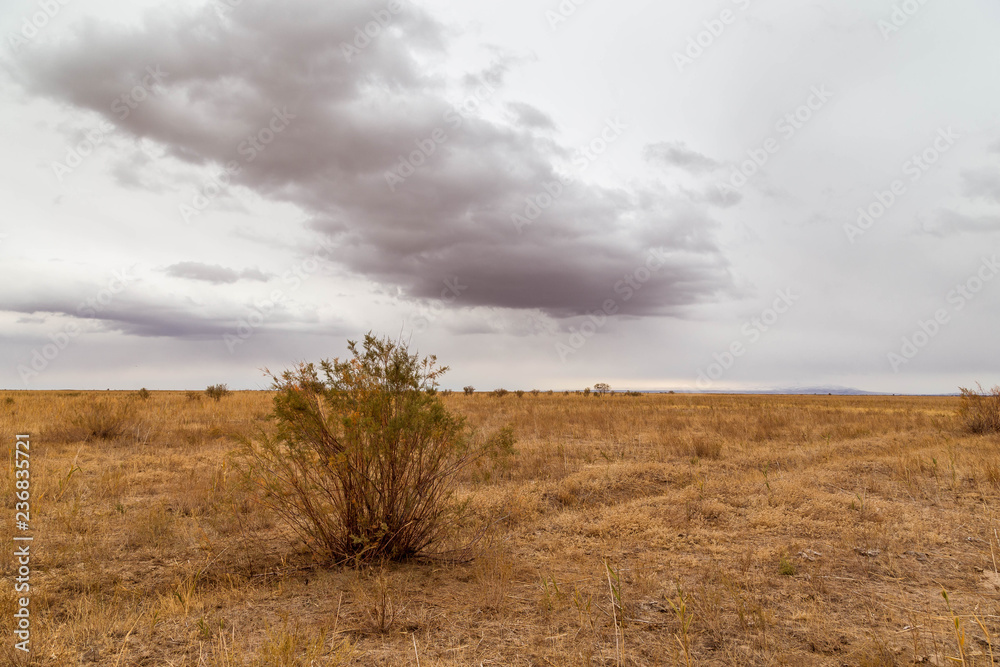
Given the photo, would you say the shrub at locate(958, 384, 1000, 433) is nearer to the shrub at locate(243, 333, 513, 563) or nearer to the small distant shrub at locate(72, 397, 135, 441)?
the shrub at locate(243, 333, 513, 563)

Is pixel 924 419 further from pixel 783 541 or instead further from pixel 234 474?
pixel 234 474

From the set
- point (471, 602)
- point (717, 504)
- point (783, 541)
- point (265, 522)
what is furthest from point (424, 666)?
point (717, 504)

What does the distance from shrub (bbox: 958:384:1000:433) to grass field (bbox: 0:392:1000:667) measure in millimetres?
4914

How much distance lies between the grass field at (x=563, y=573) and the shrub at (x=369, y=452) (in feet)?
1.00

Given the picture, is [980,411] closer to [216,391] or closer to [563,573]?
[563,573]

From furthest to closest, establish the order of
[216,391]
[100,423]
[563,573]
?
[216,391] → [100,423] → [563,573]

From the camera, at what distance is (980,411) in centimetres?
1328

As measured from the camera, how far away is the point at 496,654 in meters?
3.25

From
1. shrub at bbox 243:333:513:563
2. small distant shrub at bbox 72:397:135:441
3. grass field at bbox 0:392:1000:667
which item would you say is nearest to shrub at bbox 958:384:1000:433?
grass field at bbox 0:392:1000:667

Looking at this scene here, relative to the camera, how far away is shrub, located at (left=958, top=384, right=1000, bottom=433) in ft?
42.7

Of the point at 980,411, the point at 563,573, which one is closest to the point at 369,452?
the point at 563,573

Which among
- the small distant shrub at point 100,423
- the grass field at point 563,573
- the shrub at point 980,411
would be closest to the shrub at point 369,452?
the grass field at point 563,573

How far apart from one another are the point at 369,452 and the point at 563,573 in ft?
6.87

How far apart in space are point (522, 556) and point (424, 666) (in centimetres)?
236
